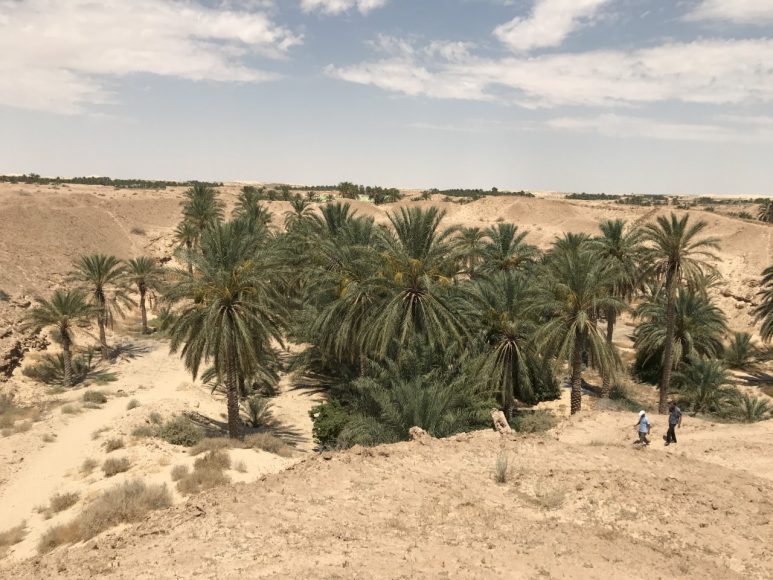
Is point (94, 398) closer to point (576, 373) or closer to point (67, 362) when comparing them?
point (67, 362)

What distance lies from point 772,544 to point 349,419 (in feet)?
42.0

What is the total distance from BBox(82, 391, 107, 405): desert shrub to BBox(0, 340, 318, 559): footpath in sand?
15.2 inches

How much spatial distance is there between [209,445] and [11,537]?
546cm

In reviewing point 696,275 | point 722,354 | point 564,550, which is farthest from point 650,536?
point 722,354

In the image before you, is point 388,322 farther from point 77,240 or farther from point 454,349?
point 77,240

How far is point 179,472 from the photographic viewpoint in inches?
531

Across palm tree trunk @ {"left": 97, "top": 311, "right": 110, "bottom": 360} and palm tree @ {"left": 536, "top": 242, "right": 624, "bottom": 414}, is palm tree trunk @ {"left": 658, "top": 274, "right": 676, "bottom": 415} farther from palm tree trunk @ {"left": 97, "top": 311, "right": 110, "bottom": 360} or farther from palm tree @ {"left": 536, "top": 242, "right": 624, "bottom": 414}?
palm tree trunk @ {"left": 97, "top": 311, "right": 110, "bottom": 360}

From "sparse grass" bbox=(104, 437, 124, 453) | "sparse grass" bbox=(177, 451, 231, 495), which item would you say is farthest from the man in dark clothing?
"sparse grass" bbox=(104, 437, 124, 453)

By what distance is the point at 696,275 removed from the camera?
19.7 metres

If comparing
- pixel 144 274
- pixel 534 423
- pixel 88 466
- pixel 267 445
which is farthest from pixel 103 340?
pixel 534 423

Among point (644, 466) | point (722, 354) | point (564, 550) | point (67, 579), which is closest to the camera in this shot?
point (67, 579)

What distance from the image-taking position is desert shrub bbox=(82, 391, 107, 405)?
894 inches

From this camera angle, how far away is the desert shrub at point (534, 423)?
727 inches

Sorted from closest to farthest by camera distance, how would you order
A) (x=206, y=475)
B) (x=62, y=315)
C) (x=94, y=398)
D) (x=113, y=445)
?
(x=206, y=475), (x=113, y=445), (x=94, y=398), (x=62, y=315)
